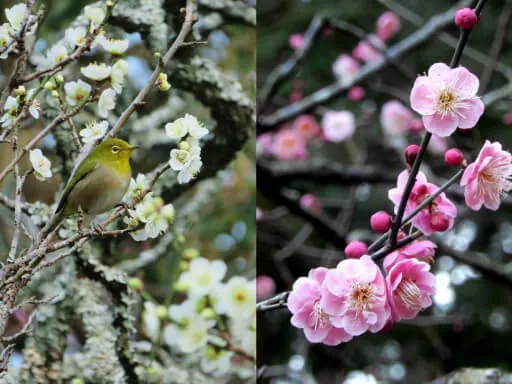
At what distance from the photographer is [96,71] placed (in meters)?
0.87

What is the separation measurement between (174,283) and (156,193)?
0.47 ft

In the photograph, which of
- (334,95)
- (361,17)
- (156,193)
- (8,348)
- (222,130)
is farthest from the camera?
(361,17)

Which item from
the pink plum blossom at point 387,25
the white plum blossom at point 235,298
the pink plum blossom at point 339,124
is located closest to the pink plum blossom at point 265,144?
the pink plum blossom at point 339,124

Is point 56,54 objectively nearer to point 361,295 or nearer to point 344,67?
point 361,295

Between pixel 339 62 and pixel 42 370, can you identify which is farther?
pixel 339 62

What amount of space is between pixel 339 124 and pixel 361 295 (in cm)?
149

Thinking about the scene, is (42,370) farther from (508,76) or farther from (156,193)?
(508,76)

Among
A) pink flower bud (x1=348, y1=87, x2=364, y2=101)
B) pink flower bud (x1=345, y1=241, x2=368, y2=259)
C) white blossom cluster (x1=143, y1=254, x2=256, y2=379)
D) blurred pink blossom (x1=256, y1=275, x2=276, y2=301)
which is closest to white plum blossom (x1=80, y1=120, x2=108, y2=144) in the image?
white blossom cluster (x1=143, y1=254, x2=256, y2=379)

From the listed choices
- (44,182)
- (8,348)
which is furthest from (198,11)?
(8,348)

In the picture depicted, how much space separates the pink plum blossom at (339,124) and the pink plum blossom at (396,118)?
11cm

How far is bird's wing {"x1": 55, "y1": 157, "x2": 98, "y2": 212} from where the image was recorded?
33.3 inches

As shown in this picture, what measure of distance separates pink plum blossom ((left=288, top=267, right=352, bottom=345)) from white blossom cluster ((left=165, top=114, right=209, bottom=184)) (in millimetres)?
199

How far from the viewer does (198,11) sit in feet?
3.29

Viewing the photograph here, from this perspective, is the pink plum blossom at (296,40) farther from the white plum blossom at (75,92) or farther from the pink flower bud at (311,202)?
the white plum blossom at (75,92)
